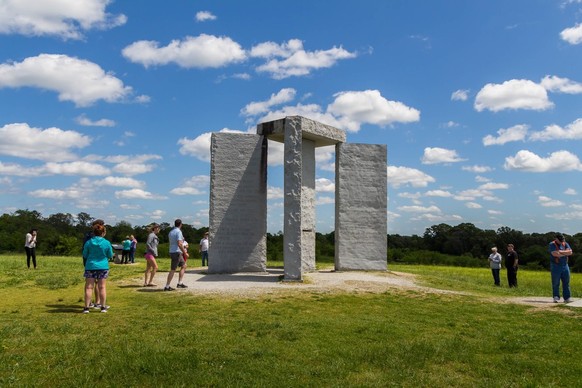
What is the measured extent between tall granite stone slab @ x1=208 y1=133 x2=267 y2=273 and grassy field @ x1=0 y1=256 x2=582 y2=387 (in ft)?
20.8

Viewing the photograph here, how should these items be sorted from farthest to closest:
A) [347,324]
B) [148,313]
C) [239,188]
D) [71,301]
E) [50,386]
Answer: [239,188] → [71,301] → [148,313] → [347,324] → [50,386]

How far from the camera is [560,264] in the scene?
1220cm

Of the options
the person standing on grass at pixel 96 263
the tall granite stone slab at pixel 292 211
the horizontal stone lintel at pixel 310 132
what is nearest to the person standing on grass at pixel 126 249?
the horizontal stone lintel at pixel 310 132

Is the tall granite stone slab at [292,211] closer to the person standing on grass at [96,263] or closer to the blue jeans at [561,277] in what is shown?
the person standing on grass at [96,263]

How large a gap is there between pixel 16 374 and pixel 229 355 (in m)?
2.43

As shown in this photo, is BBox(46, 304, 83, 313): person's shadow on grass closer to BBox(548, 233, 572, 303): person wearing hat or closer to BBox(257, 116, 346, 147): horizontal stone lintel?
BBox(257, 116, 346, 147): horizontal stone lintel

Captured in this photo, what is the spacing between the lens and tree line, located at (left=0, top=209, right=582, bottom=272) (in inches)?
1528

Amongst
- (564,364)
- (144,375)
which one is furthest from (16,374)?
(564,364)

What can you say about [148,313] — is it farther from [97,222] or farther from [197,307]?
[97,222]

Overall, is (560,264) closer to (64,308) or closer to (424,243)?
(64,308)

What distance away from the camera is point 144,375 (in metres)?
5.38

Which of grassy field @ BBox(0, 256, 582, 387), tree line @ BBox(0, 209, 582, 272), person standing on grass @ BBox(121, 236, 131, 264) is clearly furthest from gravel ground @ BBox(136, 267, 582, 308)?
tree line @ BBox(0, 209, 582, 272)

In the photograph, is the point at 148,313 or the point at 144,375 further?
the point at 148,313

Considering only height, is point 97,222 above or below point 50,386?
above
